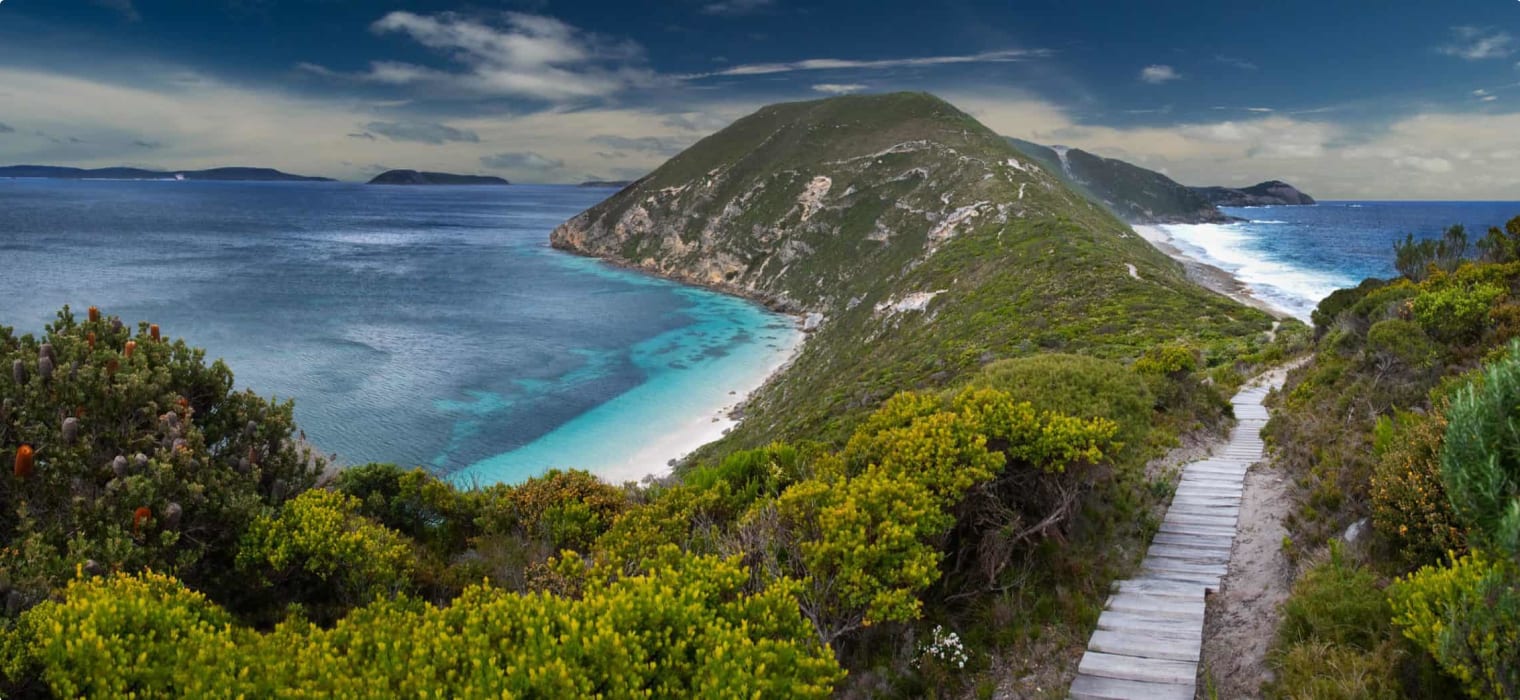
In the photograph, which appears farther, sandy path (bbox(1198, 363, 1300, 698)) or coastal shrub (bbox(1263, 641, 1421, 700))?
sandy path (bbox(1198, 363, 1300, 698))

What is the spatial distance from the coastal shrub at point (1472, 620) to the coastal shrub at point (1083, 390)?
5652 mm

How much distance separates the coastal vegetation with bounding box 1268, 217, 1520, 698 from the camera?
5547mm

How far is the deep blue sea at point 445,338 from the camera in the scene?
39.8 meters

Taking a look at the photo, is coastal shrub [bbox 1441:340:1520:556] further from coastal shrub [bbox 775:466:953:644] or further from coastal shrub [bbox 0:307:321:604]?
coastal shrub [bbox 0:307:321:604]

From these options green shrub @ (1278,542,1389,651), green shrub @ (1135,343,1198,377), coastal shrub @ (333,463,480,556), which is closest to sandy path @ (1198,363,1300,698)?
green shrub @ (1278,542,1389,651)

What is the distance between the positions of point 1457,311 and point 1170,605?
10.7 metres

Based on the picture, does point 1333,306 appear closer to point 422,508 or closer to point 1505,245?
point 1505,245

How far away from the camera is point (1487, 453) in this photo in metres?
6.54

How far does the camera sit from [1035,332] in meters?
34.7

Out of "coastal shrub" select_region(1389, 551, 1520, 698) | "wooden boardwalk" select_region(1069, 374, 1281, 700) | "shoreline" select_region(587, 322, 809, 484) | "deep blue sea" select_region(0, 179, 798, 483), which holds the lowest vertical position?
"shoreline" select_region(587, 322, 809, 484)

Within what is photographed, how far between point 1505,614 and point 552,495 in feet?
38.1

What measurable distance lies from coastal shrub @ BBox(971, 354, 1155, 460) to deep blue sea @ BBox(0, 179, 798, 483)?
1190 centimetres

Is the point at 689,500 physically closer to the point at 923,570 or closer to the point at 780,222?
the point at 923,570

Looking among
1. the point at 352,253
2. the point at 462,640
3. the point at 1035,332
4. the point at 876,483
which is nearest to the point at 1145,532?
the point at 876,483
